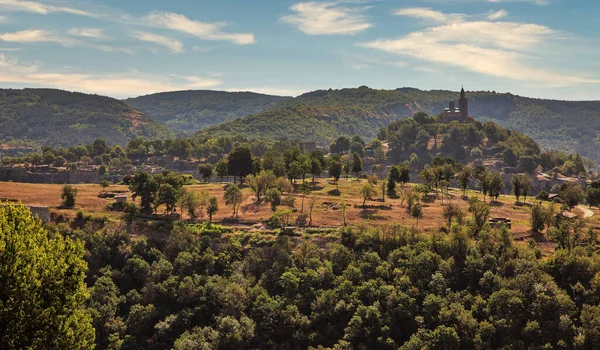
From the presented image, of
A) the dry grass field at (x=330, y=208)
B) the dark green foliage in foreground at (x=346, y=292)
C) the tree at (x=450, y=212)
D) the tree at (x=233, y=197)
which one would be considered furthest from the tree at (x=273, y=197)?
the tree at (x=450, y=212)

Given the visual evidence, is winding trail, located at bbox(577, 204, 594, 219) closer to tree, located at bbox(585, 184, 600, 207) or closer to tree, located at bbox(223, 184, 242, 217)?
tree, located at bbox(585, 184, 600, 207)

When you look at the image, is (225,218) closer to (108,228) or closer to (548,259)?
(108,228)

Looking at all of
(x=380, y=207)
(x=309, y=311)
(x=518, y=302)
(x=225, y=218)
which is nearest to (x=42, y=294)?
(x=309, y=311)

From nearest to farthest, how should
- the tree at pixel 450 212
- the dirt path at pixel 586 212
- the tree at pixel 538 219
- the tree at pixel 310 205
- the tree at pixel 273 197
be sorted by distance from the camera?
the tree at pixel 538 219, the tree at pixel 450 212, the tree at pixel 310 205, the dirt path at pixel 586 212, the tree at pixel 273 197

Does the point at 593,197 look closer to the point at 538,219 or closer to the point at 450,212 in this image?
the point at 538,219

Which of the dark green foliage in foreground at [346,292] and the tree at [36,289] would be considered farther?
the dark green foliage in foreground at [346,292]

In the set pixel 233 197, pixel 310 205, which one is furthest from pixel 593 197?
pixel 233 197

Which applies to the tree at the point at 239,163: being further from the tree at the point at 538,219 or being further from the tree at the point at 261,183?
the tree at the point at 538,219

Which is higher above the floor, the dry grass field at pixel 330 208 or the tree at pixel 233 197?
the tree at pixel 233 197
